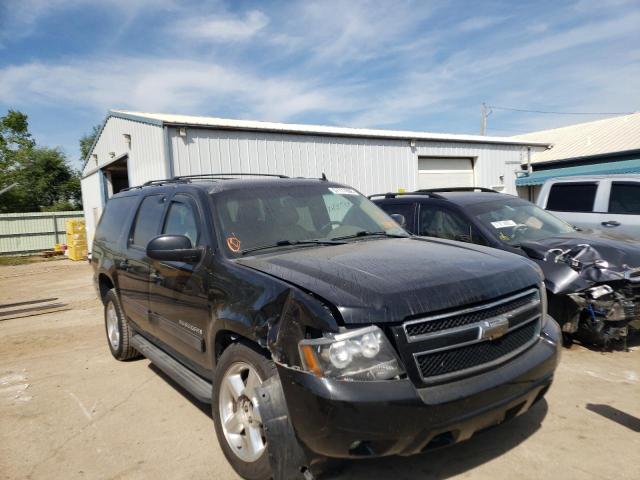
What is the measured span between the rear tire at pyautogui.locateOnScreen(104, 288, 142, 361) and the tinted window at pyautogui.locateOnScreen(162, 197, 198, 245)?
63.7 inches

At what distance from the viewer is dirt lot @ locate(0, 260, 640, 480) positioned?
2.88 metres

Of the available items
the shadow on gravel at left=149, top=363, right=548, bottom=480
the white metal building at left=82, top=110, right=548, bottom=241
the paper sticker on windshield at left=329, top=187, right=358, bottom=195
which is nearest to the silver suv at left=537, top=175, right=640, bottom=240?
the paper sticker on windshield at left=329, top=187, right=358, bottom=195

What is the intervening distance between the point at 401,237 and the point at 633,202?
5.59 m

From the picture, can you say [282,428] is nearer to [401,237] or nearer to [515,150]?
[401,237]

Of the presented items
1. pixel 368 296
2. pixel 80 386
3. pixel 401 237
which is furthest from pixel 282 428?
pixel 80 386

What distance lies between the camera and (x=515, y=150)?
1862 centimetres

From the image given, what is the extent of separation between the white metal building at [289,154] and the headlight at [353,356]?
29.7 feet

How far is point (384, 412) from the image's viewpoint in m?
2.18

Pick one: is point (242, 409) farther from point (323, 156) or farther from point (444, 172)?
point (444, 172)

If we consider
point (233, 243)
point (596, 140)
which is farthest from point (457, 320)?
point (596, 140)

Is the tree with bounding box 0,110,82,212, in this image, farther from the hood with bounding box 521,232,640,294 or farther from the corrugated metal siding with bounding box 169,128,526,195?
the hood with bounding box 521,232,640,294

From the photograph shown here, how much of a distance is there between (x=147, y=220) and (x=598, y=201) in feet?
23.2

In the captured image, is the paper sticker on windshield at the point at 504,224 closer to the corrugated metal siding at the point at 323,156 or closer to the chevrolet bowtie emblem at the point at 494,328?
the chevrolet bowtie emblem at the point at 494,328

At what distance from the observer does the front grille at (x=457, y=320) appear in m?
2.35
